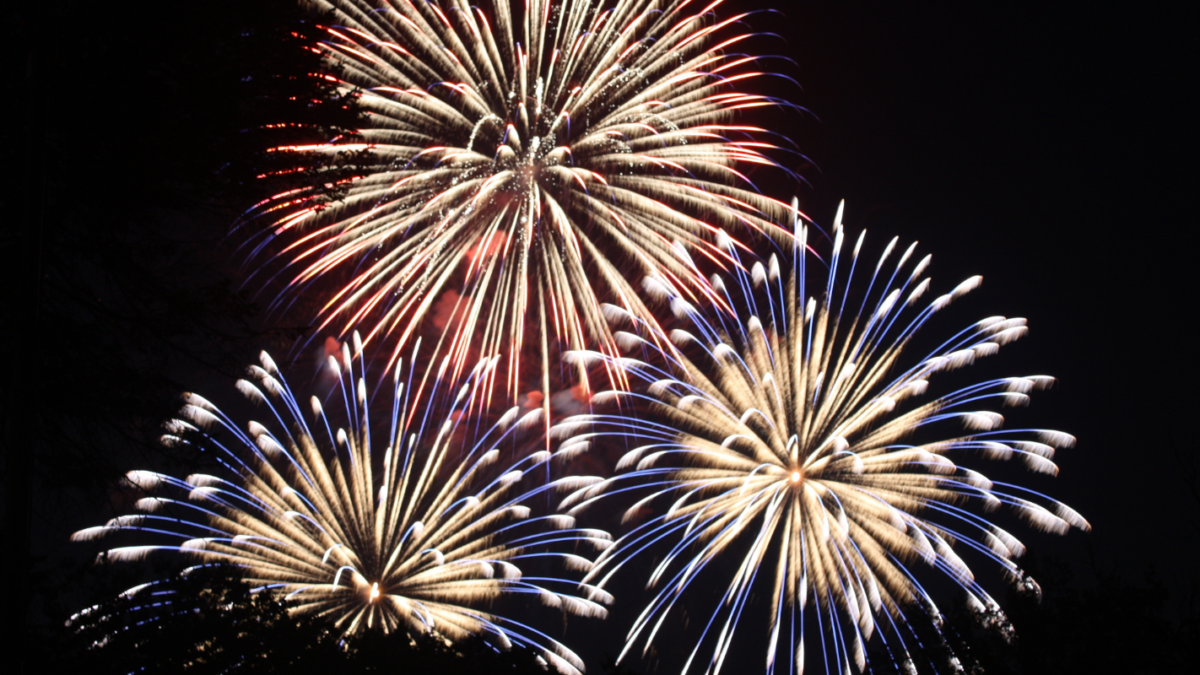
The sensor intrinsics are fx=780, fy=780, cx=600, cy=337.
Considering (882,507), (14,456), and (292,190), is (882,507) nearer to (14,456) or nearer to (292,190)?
(292,190)

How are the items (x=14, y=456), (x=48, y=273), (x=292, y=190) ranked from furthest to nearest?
(x=292, y=190) → (x=48, y=273) → (x=14, y=456)

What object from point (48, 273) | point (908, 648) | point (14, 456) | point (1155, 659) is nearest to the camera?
point (14, 456)

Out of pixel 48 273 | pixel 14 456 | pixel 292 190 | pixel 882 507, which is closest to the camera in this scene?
pixel 14 456

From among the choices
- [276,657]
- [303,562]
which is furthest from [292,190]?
[303,562]

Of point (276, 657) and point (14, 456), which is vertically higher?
point (14, 456)

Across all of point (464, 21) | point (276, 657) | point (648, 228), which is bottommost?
point (276, 657)

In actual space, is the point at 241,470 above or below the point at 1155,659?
above

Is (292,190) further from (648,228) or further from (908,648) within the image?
(908,648)

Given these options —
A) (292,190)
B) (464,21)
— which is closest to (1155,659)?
(292,190)

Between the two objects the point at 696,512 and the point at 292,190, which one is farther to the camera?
the point at 696,512
